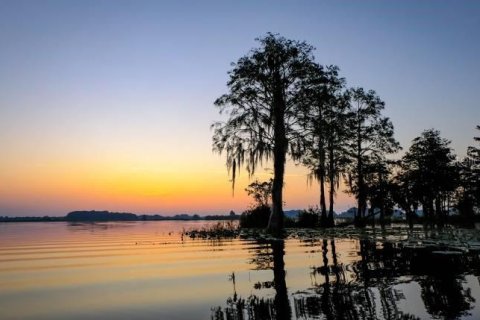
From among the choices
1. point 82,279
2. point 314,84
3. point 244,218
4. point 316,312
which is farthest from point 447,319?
point 244,218

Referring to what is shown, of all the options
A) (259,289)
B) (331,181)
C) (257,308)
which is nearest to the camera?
(257,308)

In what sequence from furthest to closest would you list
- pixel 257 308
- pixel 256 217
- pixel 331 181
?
1. pixel 331 181
2. pixel 256 217
3. pixel 257 308

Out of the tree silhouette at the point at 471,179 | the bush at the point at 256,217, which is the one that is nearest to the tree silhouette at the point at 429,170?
the tree silhouette at the point at 471,179

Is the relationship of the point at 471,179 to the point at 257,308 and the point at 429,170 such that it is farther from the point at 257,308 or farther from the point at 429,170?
the point at 257,308

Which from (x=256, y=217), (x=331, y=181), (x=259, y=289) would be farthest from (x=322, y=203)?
(x=259, y=289)

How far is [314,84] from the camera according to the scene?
105 ft

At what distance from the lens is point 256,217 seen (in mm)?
39250

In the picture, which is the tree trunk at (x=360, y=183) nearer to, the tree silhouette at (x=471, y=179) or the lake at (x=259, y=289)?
the tree silhouette at (x=471, y=179)

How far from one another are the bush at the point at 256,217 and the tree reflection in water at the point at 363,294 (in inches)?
1121

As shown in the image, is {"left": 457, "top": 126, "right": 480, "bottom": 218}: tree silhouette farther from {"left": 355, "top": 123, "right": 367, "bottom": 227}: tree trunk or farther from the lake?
the lake

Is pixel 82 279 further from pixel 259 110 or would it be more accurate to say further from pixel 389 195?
pixel 389 195

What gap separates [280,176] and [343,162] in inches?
542

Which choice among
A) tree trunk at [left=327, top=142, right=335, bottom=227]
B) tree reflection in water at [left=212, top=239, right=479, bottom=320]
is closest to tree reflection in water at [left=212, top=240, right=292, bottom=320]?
tree reflection in water at [left=212, top=239, right=479, bottom=320]

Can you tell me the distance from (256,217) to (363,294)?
3299 cm
